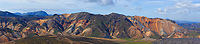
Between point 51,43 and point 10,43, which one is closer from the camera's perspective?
point 10,43

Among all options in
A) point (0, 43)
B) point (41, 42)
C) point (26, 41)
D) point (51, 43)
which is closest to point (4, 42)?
point (0, 43)

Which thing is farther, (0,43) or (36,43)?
(36,43)

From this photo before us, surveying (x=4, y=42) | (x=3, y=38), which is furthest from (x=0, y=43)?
(x=3, y=38)

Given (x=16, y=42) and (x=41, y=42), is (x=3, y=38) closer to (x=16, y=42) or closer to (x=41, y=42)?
(x=16, y=42)

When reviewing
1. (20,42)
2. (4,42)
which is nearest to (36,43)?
(20,42)

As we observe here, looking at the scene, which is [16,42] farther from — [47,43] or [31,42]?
[47,43]

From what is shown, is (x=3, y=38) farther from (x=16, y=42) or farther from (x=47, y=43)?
(x=47, y=43)

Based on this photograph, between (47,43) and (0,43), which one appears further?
(47,43)
